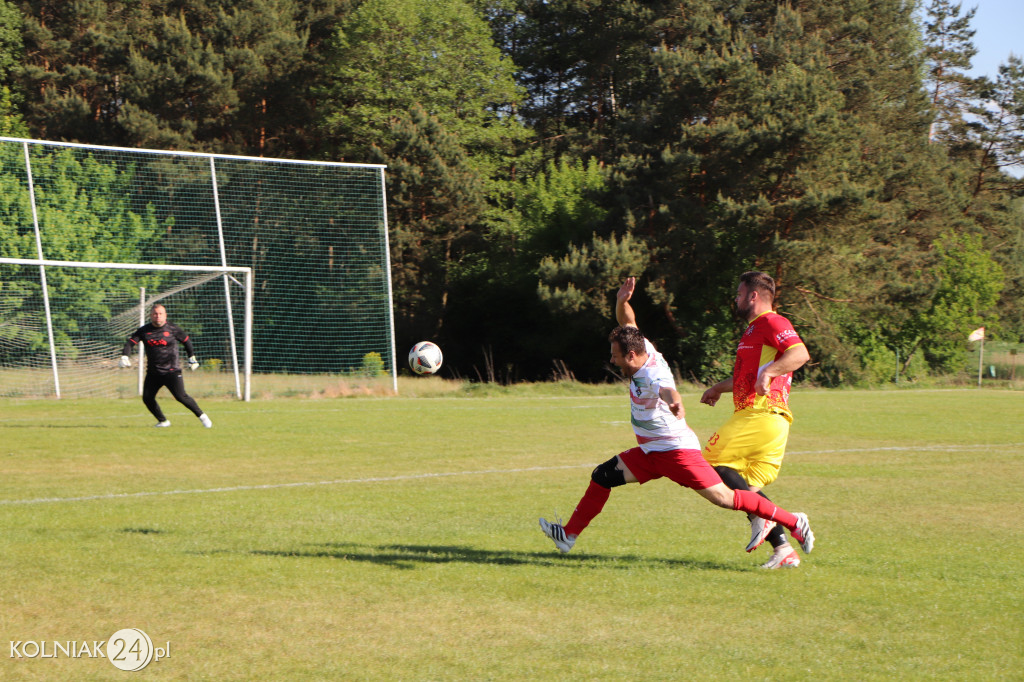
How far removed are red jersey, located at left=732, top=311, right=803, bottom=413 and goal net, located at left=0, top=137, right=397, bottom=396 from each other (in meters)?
19.5

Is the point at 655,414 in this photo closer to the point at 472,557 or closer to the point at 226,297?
the point at 472,557

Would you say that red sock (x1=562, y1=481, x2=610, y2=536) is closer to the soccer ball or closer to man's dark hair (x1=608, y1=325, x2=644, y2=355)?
man's dark hair (x1=608, y1=325, x2=644, y2=355)

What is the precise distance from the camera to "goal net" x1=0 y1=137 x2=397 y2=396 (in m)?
24.1

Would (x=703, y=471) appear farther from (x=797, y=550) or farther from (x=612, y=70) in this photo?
(x=612, y=70)

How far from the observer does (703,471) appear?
22.2 feet

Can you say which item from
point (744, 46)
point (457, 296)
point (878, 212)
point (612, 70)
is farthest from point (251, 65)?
point (878, 212)

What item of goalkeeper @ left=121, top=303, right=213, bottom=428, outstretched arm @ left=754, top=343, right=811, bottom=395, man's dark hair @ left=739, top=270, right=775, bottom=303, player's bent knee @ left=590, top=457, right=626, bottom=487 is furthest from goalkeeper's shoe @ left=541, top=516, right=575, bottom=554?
goalkeeper @ left=121, top=303, right=213, bottom=428

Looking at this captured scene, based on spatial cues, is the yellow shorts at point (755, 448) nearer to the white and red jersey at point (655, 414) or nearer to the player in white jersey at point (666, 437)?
the player in white jersey at point (666, 437)

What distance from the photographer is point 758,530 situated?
704cm

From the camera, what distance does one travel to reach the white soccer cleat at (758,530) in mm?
7016

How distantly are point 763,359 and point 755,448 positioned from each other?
63cm

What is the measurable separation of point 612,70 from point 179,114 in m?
21.1

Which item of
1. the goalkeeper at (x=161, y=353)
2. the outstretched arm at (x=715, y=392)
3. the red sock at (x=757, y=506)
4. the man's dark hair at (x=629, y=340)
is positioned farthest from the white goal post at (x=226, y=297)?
the red sock at (x=757, y=506)

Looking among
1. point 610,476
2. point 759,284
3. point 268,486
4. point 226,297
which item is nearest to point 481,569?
point 610,476
